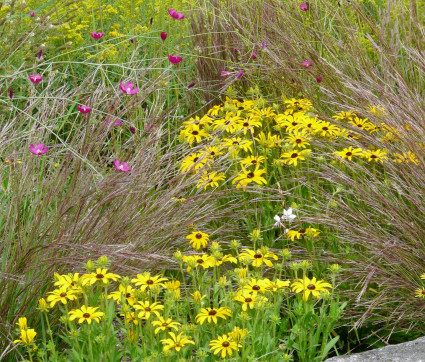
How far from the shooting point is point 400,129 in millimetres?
2791

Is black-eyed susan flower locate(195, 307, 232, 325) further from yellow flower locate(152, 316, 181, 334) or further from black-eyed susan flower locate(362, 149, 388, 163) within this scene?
black-eyed susan flower locate(362, 149, 388, 163)

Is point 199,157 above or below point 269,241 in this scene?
above

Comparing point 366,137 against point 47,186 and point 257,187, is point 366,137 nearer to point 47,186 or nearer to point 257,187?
point 257,187

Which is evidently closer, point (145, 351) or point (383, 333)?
point (145, 351)

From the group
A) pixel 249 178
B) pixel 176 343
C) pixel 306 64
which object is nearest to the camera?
pixel 176 343

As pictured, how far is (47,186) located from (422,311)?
1.52 m

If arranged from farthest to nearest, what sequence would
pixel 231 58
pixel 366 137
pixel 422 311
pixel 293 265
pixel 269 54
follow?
pixel 231 58 < pixel 269 54 < pixel 366 137 < pixel 422 311 < pixel 293 265

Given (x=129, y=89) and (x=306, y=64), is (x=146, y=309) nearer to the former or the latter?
(x=129, y=89)

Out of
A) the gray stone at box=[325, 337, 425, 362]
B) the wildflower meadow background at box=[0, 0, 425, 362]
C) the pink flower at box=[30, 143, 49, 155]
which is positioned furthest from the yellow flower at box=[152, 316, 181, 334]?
the pink flower at box=[30, 143, 49, 155]

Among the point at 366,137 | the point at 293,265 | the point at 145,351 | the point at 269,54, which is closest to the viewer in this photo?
the point at 145,351

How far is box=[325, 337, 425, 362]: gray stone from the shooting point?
217 cm

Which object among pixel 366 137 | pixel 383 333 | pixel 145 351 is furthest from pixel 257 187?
pixel 145 351

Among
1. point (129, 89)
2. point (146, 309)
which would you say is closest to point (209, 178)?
point (129, 89)

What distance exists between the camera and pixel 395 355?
7.21 feet
